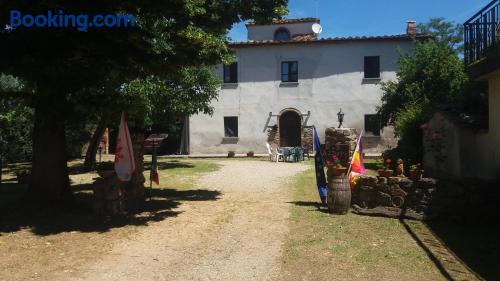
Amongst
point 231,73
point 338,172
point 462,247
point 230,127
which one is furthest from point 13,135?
point 462,247

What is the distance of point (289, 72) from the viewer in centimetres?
2722

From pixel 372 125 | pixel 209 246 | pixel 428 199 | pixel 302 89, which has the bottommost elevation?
pixel 209 246

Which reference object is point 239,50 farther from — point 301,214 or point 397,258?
point 397,258

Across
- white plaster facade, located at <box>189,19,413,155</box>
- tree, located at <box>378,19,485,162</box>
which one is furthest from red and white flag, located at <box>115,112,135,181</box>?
white plaster facade, located at <box>189,19,413,155</box>

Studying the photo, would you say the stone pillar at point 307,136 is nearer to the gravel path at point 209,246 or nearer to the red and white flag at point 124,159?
the gravel path at point 209,246

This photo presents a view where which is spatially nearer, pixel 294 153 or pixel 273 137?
pixel 294 153

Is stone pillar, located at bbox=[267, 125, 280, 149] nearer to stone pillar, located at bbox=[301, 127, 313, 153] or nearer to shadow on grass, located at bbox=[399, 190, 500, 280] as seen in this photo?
stone pillar, located at bbox=[301, 127, 313, 153]

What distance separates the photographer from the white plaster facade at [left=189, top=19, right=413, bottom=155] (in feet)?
85.5

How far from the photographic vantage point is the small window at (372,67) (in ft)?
85.7

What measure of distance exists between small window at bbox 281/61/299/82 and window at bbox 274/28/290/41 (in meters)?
4.06

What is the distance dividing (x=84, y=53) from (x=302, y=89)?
20971 mm

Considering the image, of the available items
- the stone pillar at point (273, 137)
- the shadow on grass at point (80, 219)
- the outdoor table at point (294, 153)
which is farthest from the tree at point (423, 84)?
the shadow on grass at point (80, 219)

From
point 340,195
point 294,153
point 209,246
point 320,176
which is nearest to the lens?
point 209,246

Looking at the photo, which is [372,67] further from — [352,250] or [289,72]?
[352,250]
